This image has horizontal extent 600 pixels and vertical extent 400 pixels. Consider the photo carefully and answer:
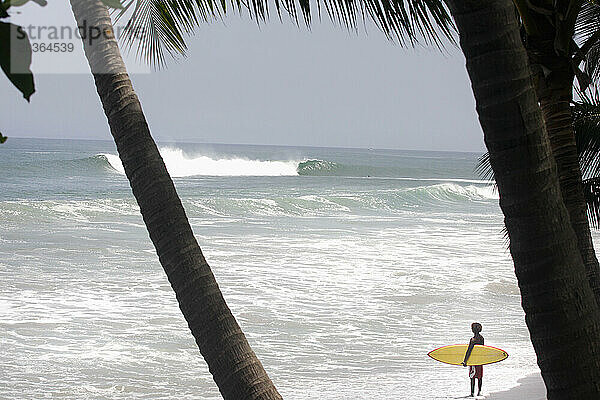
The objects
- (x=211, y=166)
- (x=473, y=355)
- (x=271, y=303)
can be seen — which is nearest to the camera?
(x=473, y=355)

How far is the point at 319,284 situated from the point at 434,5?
1003 cm

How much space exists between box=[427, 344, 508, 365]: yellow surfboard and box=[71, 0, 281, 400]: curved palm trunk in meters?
5.01

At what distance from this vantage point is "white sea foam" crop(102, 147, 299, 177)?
170ft

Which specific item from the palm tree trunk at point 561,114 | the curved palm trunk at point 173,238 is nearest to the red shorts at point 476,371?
the palm tree trunk at point 561,114

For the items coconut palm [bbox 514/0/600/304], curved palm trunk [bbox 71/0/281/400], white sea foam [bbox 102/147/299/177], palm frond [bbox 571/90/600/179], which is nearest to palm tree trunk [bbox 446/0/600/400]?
curved palm trunk [bbox 71/0/281/400]

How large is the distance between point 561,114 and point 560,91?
13 cm

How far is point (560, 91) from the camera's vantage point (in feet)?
13.4

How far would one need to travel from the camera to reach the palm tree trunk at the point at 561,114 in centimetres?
393

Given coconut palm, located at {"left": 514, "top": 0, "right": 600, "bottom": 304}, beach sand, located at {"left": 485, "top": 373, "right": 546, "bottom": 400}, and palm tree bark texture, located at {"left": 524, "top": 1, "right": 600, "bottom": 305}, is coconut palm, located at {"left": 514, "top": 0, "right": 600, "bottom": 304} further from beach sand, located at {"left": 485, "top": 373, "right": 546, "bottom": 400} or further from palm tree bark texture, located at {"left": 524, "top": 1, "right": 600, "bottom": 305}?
beach sand, located at {"left": 485, "top": 373, "right": 546, "bottom": 400}

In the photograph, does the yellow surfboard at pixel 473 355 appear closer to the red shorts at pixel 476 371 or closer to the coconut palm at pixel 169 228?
the red shorts at pixel 476 371

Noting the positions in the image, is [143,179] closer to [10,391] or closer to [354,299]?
[10,391]

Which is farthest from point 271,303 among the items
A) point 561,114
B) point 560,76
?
point 560,76

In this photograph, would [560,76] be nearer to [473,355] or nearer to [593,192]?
[593,192]

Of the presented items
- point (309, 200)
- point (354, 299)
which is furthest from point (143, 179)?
point (309, 200)
